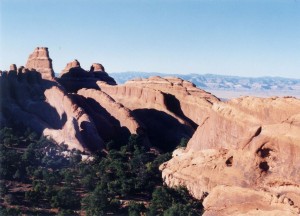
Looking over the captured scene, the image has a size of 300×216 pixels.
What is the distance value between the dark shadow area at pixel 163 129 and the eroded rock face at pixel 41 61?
30.0m

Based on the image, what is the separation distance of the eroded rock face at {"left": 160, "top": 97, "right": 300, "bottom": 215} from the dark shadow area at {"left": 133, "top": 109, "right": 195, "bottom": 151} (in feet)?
72.6

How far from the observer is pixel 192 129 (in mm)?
66688

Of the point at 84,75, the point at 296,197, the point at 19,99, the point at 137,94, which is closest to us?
the point at 296,197

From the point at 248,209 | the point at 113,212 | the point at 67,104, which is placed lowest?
the point at 113,212

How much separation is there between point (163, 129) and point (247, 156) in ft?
117

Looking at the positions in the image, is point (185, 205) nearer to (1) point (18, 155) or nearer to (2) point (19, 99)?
(1) point (18, 155)

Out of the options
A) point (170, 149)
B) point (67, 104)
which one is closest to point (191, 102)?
point (170, 149)

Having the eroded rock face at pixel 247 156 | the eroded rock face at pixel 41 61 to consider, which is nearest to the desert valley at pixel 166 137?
the eroded rock face at pixel 247 156

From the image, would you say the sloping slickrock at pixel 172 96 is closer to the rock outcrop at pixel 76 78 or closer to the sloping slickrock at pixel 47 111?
the rock outcrop at pixel 76 78

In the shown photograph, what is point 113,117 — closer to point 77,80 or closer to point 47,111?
point 47,111

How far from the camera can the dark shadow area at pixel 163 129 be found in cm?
6562

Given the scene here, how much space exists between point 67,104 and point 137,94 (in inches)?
608

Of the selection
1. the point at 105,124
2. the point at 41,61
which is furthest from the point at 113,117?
the point at 41,61

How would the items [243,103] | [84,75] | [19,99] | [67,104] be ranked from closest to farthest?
[243,103]
[67,104]
[19,99]
[84,75]
